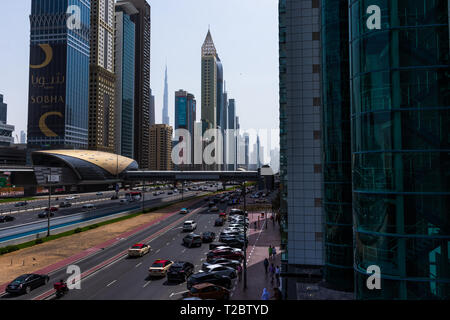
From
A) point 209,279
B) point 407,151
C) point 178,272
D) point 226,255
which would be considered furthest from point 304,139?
point 407,151

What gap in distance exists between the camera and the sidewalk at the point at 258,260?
25.9 m

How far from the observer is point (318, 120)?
107ft

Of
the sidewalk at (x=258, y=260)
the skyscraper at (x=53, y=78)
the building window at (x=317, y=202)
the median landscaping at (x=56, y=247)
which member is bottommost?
the sidewalk at (x=258, y=260)

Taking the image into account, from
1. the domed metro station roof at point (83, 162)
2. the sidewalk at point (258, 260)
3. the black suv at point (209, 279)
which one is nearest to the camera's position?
the sidewalk at point (258, 260)

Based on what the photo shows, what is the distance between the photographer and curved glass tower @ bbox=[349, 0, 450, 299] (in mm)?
14445

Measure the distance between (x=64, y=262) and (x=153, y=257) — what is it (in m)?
8.95

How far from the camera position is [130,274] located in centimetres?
3027

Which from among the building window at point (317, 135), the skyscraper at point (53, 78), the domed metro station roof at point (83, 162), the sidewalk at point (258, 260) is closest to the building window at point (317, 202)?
the building window at point (317, 135)

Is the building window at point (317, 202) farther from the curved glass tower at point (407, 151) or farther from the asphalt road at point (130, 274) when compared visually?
the curved glass tower at point (407, 151)

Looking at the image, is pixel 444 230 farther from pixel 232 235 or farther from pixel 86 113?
pixel 86 113

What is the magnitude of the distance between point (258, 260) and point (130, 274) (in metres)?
13.6

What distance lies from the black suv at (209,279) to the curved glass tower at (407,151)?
13225mm

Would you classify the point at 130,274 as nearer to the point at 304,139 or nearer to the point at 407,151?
the point at 304,139

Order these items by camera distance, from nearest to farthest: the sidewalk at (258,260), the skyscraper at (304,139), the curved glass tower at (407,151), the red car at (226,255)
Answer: the curved glass tower at (407,151), the sidewalk at (258,260), the skyscraper at (304,139), the red car at (226,255)
